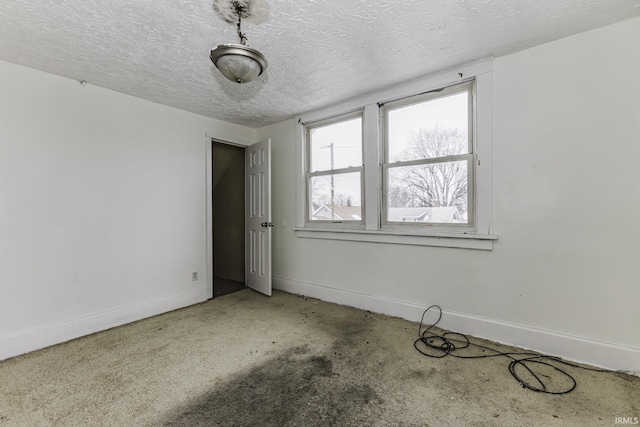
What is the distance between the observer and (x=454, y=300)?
2539 mm

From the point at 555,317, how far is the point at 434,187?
54.7 inches

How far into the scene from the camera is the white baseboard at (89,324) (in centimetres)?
222

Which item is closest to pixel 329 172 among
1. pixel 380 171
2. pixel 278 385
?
pixel 380 171

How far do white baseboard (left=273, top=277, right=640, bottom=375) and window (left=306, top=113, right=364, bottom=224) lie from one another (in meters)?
1.01

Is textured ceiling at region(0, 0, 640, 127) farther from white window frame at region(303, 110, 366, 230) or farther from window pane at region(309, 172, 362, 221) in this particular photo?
window pane at region(309, 172, 362, 221)

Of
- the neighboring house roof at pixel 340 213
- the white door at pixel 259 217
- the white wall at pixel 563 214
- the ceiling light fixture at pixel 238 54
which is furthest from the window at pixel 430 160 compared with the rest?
the ceiling light fixture at pixel 238 54

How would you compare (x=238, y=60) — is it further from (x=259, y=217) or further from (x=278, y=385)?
(x=259, y=217)

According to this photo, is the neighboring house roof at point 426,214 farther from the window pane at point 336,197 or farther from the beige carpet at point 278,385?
the beige carpet at point 278,385

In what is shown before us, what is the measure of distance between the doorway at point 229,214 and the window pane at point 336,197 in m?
1.57

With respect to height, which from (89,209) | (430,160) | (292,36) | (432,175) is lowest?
(89,209)

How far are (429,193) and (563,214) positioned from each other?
1.01m

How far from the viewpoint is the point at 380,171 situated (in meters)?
2.99

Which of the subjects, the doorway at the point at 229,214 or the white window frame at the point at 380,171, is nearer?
the white window frame at the point at 380,171

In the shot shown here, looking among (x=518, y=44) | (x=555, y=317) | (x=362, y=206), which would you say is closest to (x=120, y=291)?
(x=362, y=206)
